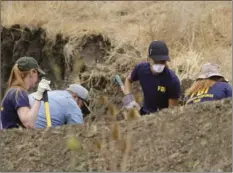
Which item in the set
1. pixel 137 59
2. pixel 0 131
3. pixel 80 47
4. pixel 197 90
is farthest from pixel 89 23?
pixel 0 131

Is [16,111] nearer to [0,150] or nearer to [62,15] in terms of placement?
[0,150]

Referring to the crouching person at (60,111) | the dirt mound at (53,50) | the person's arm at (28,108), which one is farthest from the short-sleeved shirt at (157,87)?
the dirt mound at (53,50)

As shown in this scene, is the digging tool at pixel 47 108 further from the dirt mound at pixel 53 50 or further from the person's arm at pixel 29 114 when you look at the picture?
the dirt mound at pixel 53 50

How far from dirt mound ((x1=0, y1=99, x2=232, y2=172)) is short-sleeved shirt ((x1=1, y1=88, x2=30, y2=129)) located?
1.64 ft

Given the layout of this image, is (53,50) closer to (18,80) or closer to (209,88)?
(209,88)

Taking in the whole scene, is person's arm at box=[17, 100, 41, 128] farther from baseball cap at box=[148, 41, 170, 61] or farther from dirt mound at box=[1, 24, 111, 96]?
dirt mound at box=[1, 24, 111, 96]

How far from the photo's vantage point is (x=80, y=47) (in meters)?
12.7

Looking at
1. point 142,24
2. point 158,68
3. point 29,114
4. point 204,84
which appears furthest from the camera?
point 142,24

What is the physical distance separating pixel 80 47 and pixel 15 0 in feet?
13.9

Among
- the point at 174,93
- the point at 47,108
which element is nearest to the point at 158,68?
the point at 174,93

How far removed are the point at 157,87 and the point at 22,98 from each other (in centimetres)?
179

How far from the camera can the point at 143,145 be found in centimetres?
472

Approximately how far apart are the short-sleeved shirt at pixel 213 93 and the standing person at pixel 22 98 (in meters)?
1.43

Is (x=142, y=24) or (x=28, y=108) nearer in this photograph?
(x=28, y=108)
